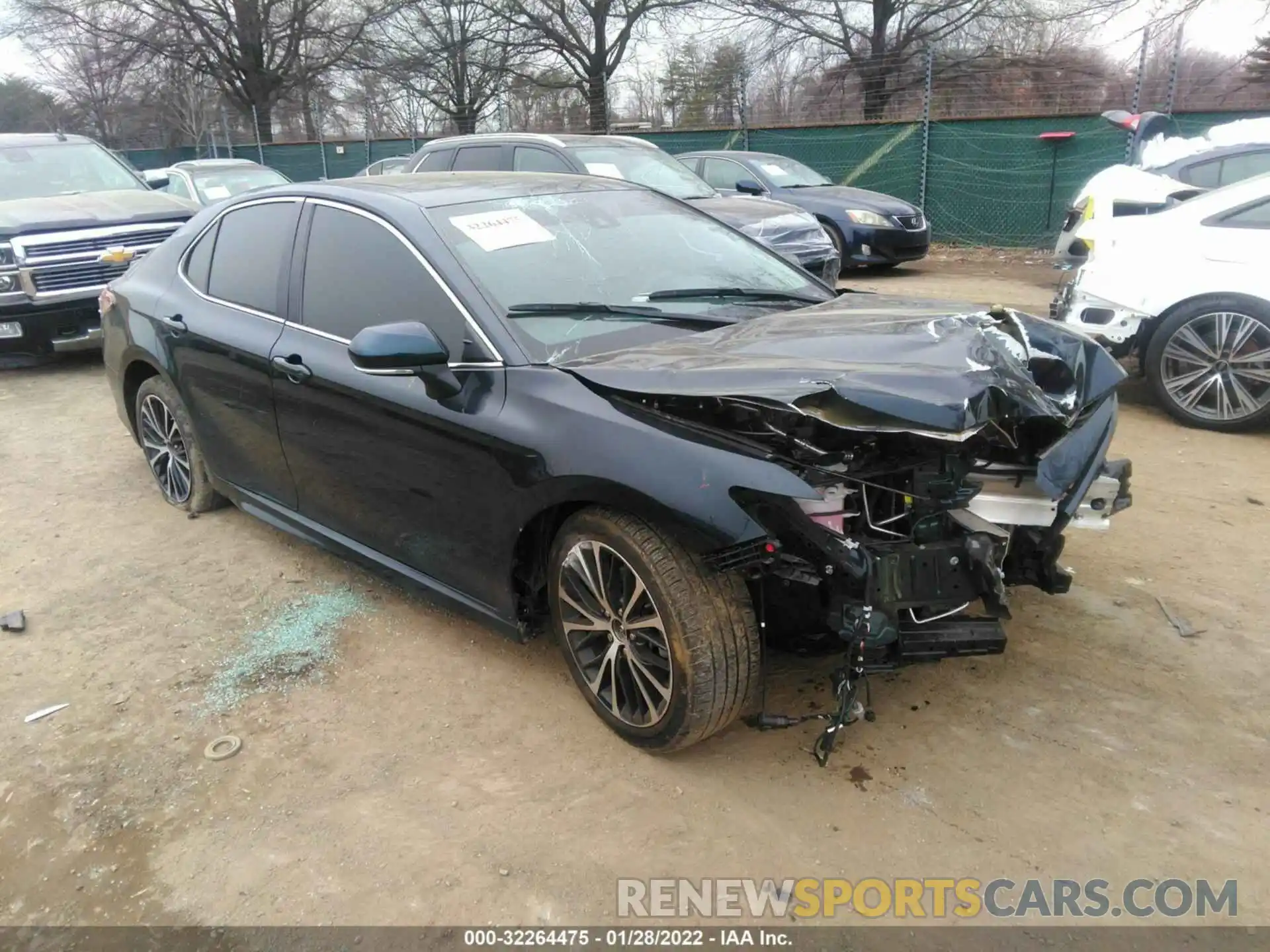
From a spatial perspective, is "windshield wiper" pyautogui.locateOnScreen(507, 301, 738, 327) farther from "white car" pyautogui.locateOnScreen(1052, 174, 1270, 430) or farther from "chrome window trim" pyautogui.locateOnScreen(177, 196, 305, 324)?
"white car" pyautogui.locateOnScreen(1052, 174, 1270, 430)

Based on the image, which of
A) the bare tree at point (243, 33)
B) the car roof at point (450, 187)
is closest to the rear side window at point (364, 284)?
the car roof at point (450, 187)

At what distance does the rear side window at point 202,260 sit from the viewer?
171 inches

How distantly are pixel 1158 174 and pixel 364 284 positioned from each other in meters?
7.95

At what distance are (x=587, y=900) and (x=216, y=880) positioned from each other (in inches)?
40.4

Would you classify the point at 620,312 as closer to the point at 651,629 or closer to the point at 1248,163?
the point at 651,629

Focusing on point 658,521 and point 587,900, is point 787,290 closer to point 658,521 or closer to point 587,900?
point 658,521

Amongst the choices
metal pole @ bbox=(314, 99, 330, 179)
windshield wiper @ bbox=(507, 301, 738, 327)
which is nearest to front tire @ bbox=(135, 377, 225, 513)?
windshield wiper @ bbox=(507, 301, 738, 327)

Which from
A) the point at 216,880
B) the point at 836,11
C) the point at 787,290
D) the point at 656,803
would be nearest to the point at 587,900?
the point at 656,803

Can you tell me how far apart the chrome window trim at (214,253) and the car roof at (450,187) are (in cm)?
3

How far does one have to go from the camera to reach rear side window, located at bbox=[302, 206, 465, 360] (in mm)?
3154

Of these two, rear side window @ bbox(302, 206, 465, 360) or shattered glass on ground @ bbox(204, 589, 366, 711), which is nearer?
rear side window @ bbox(302, 206, 465, 360)

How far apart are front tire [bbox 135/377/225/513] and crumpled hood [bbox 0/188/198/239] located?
3.87 meters

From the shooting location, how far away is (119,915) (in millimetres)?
2428

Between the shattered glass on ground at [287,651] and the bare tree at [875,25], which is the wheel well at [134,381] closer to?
the shattered glass on ground at [287,651]
